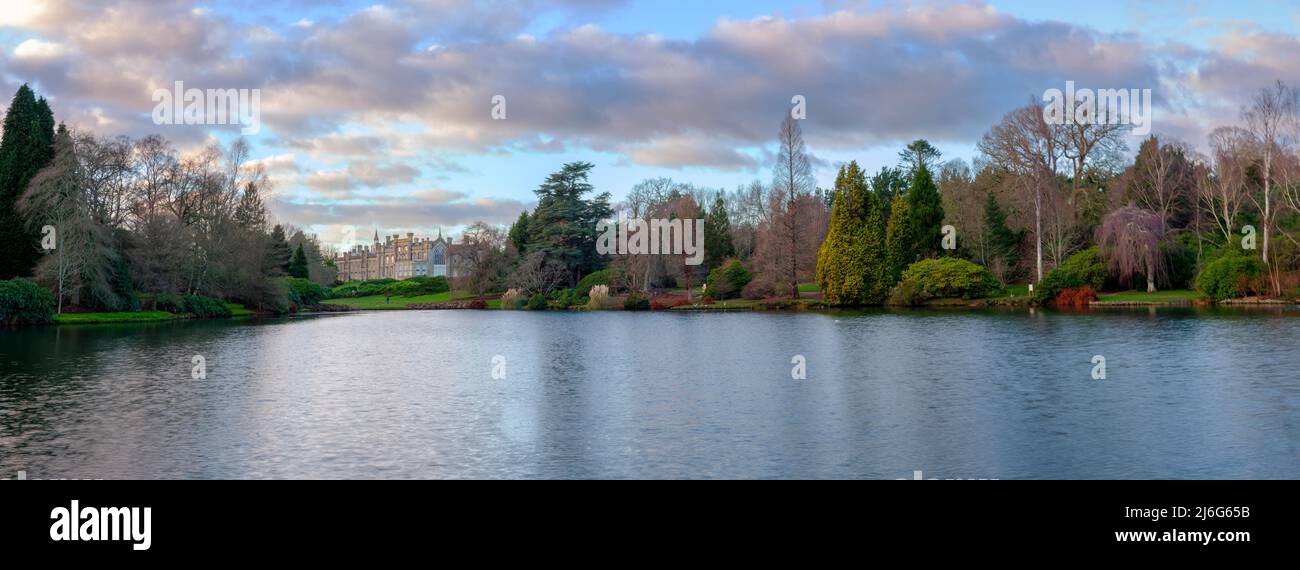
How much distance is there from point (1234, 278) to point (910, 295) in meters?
15.8

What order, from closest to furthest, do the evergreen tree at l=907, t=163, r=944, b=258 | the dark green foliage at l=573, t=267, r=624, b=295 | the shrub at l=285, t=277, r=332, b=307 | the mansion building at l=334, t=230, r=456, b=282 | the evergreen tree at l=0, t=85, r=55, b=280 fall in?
the evergreen tree at l=0, t=85, r=55, b=280 < the evergreen tree at l=907, t=163, r=944, b=258 < the dark green foliage at l=573, t=267, r=624, b=295 < the shrub at l=285, t=277, r=332, b=307 < the mansion building at l=334, t=230, r=456, b=282

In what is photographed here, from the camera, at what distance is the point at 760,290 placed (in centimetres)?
Answer: 5572

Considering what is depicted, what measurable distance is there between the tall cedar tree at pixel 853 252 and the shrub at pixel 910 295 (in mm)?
1585

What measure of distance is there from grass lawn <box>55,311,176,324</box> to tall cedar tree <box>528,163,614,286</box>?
2761cm

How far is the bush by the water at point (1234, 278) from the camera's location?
4403 cm

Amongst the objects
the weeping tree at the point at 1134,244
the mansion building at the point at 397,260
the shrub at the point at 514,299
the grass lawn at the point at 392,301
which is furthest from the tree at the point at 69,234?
the mansion building at the point at 397,260

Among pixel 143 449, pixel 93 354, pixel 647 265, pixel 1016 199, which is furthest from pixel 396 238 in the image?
pixel 143 449

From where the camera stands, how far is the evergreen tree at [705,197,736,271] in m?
66.2

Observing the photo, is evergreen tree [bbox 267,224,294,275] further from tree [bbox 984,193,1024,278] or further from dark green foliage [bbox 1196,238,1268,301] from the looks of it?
dark green foliage [bbox 1196,238,1268,301]

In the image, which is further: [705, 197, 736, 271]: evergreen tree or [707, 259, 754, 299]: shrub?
[705, 197, 736, 271]: evergreen tree

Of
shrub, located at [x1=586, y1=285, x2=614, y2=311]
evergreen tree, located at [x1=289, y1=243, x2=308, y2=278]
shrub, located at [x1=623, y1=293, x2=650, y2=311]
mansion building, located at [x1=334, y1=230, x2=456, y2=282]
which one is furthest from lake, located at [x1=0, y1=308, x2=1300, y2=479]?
mansion building, located at [x1=334, y1=230, x2=456, y2=282]
